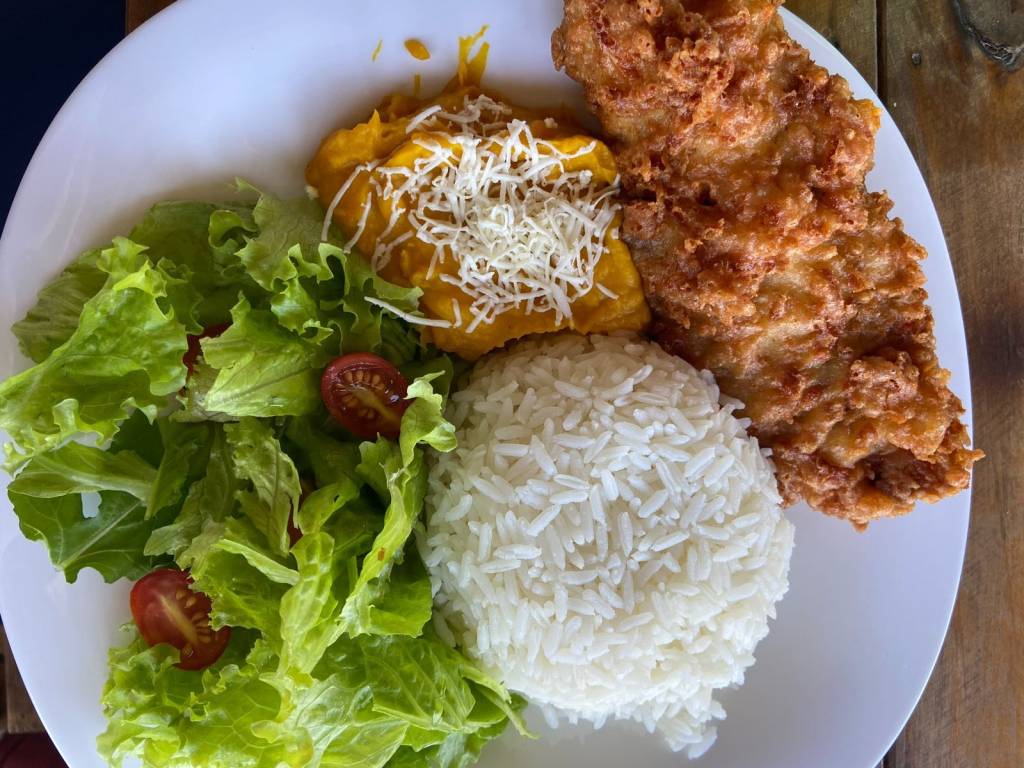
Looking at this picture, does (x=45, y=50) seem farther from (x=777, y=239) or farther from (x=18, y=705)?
(x=777, y=239)

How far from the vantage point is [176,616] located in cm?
188

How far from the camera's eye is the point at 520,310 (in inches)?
79.0

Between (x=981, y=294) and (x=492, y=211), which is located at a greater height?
(x=492, y=211)

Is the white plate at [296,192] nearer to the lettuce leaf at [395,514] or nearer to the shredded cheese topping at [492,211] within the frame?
the shredded cheese topping at [492,211]

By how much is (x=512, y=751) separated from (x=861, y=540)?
110 cm

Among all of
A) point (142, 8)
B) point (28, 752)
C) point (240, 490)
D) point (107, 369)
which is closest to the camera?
point (107, 369)

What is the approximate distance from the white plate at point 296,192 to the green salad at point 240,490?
0.32ft

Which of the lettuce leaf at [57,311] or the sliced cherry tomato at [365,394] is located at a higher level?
the lettuce leaf at [57,311]

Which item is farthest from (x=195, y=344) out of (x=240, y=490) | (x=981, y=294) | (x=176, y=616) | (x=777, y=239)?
(x=981, y=294)

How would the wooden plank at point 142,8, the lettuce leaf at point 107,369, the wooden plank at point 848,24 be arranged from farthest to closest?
the wooden plank at point 848,24, the wooden plank at point 142,8, the lettuce leaf at point 107,369

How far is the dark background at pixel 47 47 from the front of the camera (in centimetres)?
245

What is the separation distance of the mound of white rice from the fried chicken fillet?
0.17 m

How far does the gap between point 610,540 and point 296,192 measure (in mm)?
1157

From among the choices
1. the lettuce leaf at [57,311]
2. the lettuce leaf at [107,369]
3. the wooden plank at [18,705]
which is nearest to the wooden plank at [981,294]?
the lettuce leaf at [107,369]
